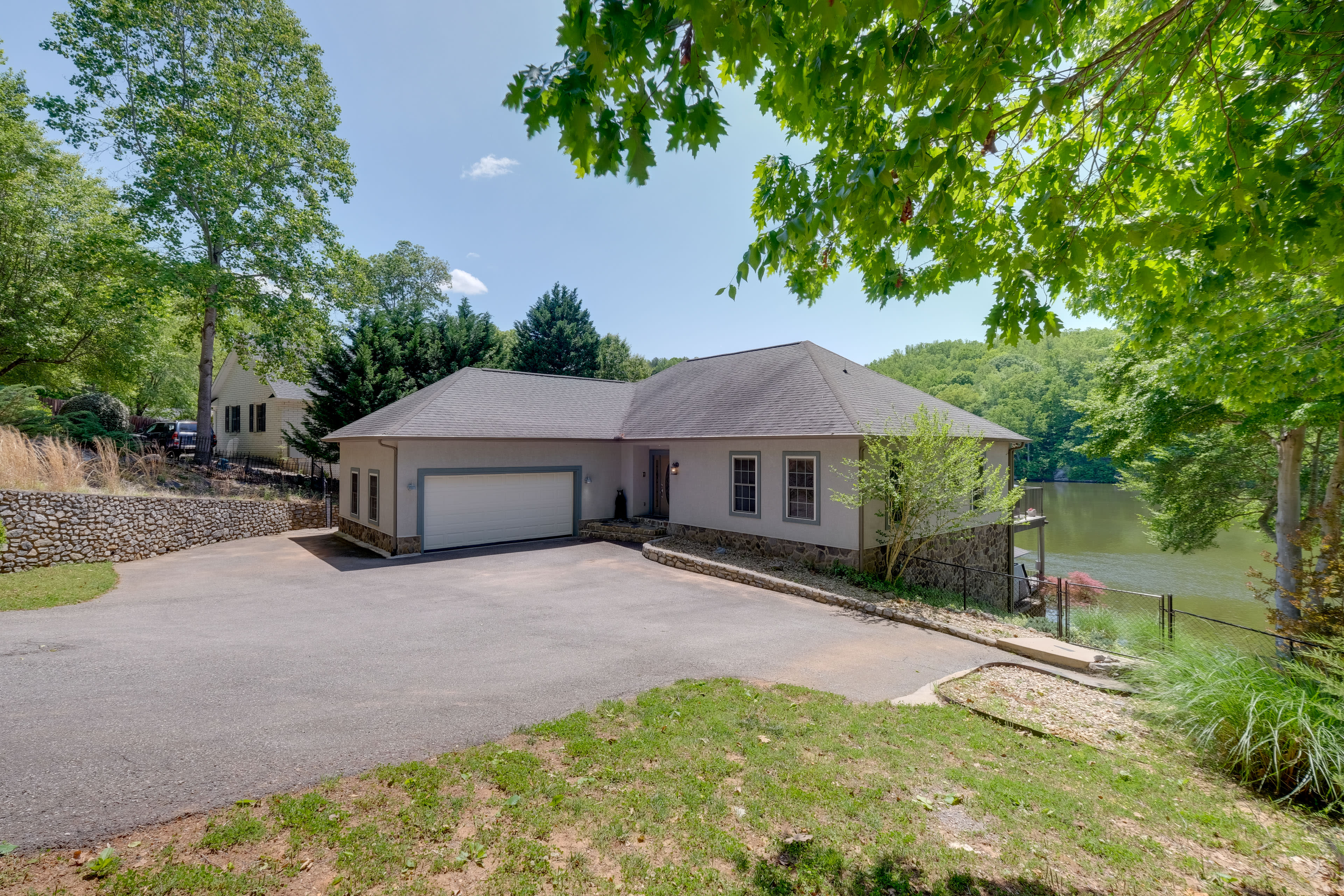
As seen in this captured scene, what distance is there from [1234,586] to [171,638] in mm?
29735

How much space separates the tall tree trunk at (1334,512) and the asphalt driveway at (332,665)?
3.50m

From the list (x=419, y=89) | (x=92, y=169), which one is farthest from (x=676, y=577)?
(x=92, y=169)

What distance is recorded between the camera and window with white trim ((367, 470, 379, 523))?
14.3m

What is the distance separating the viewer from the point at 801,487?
1225 cm

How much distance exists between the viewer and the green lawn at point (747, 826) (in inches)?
111

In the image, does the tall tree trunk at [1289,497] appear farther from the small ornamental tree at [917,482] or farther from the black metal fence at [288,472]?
the black metal fence at [288,472]

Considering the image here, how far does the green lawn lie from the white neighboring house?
795 inches

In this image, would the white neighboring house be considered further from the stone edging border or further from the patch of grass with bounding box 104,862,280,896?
the patch of grass with bounding box 104,862,280,896

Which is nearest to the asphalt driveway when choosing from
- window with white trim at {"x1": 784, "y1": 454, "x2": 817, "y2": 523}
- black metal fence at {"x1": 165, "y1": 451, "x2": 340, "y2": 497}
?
window with white trim at {"x1": 784, "y1": 454, "x2": 817, "y2": 523}

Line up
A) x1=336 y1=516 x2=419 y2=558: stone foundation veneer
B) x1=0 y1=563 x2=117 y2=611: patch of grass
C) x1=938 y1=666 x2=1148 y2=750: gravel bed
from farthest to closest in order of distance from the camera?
x1=336 y1=516 x2=419 y2=558: stone foundation veneer → x1=0 y1=563 x2=117 y2=611: patch of grass → x1=938 y1=666 x2=1148 y2=750: gravel bed

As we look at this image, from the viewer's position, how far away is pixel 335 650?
6.71 metres

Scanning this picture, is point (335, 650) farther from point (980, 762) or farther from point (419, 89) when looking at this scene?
point (419, 89)

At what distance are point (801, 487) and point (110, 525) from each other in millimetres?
14907

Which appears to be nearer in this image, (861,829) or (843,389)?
(861,829)
